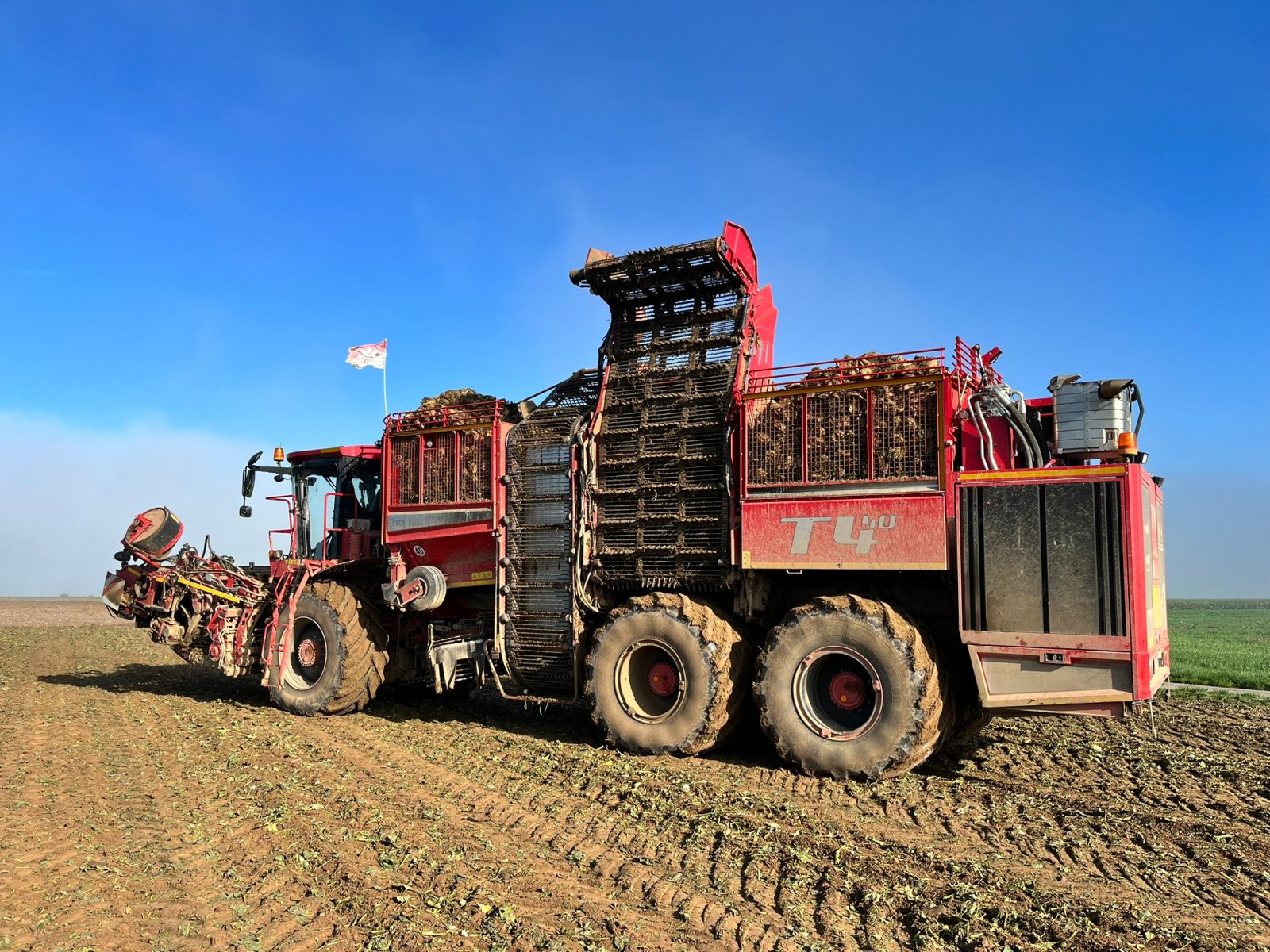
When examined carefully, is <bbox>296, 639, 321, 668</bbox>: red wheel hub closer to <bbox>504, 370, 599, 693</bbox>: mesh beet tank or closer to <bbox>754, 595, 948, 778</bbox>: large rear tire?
<bbox>504, 370, 599, 693</bbox>: mesh beet tank

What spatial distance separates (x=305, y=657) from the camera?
1198 centimetres

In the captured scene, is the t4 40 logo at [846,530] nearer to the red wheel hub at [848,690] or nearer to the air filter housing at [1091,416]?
the red wheel hub at [848,690]

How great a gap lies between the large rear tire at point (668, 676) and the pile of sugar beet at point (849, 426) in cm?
A: 161

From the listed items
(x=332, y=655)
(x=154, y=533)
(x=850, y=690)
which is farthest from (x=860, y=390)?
(x=154, y=533)

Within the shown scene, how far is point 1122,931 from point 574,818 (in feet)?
12.0

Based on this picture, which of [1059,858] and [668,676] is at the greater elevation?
[668,676]

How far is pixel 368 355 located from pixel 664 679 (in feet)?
25.0

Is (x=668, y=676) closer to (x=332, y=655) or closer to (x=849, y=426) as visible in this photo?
(x=849, y=426)

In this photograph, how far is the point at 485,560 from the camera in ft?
35.6

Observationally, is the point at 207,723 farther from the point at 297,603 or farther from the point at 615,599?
the point at 615,599

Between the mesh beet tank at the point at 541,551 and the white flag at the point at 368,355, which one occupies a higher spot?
the white flag at the point at 368,355

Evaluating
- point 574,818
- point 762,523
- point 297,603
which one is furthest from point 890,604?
point 297,603

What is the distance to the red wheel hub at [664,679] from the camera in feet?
30.5

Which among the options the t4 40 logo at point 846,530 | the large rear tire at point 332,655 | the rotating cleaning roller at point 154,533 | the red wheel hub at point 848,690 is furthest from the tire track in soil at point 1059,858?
the rotating cleaning roller at point 154,533
